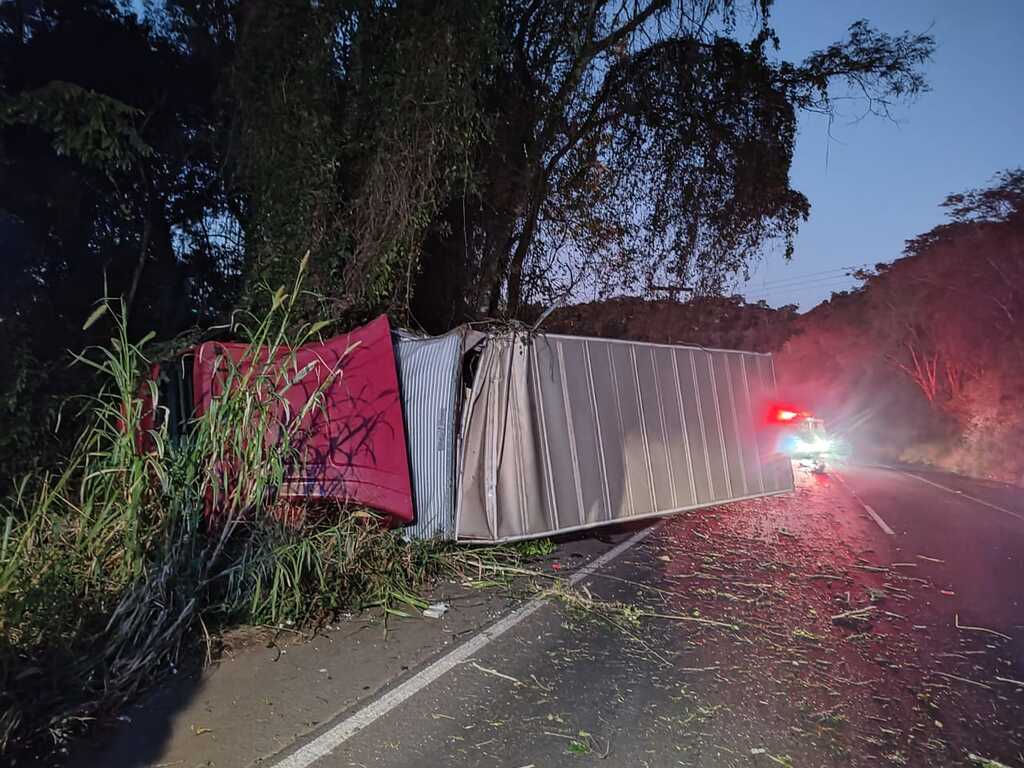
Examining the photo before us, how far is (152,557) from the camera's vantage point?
4758 millimetres

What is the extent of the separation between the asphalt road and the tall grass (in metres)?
1.23

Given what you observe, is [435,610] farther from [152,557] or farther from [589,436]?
[589,436]

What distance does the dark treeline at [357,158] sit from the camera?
843 centimetres

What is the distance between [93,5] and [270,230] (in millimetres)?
4809

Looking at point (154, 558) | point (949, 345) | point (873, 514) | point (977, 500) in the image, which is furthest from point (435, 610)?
point (949, 345)

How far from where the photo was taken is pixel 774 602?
257 inches

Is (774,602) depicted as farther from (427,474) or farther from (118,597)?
(118,597)

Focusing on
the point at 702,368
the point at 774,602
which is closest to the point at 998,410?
the point at 702,368

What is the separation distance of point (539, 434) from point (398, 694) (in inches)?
145

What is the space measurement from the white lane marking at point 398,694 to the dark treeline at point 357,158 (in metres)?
4.53

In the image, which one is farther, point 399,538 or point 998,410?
point 998,410

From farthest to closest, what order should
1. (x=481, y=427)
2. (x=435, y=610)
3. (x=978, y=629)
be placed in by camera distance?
(x=481, y=427), (x=978, y=629), (x=435, y=610)

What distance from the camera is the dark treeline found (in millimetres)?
8430

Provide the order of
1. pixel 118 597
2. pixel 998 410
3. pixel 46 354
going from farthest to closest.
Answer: pixel 998 410 → pixel 46 354 → pixel 118 597
